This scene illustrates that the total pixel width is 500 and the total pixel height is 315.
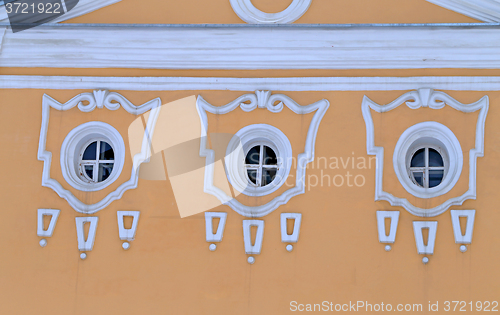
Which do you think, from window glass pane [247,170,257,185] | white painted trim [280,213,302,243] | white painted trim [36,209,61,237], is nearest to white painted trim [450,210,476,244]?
white painted trim [280,213,302,243]

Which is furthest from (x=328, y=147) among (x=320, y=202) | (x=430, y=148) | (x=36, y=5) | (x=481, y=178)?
(x=36, y=5)

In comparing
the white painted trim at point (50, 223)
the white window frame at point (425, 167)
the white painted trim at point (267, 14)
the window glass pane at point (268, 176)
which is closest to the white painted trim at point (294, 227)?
the window glass pane at point (268, 176)

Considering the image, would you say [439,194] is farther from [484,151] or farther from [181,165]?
[181,165]

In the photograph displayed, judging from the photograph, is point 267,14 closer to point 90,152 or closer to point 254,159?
point 254,159

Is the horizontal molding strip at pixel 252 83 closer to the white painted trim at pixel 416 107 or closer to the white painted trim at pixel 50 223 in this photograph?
the white painted trim at pixel 416 107

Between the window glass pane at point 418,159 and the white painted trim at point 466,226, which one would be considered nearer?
the white painted trim at point 466,226

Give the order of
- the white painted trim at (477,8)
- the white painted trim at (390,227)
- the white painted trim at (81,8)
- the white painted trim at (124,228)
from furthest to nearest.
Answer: the white painted trim at (81,8) → the white painted trim at (477,8) → the white painted trim at (124,228) → the white painted trim at (390,227)

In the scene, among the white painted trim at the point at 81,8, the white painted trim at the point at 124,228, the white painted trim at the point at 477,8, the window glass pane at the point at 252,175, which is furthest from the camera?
the white painted trim at the point at 81,8

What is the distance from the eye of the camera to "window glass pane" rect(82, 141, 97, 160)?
953cm

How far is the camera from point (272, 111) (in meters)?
9.23

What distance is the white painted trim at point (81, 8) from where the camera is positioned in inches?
386

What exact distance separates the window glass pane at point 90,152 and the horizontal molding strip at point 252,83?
28.6 inches

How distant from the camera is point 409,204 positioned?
8734 mm

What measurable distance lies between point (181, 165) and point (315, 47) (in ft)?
7.20
